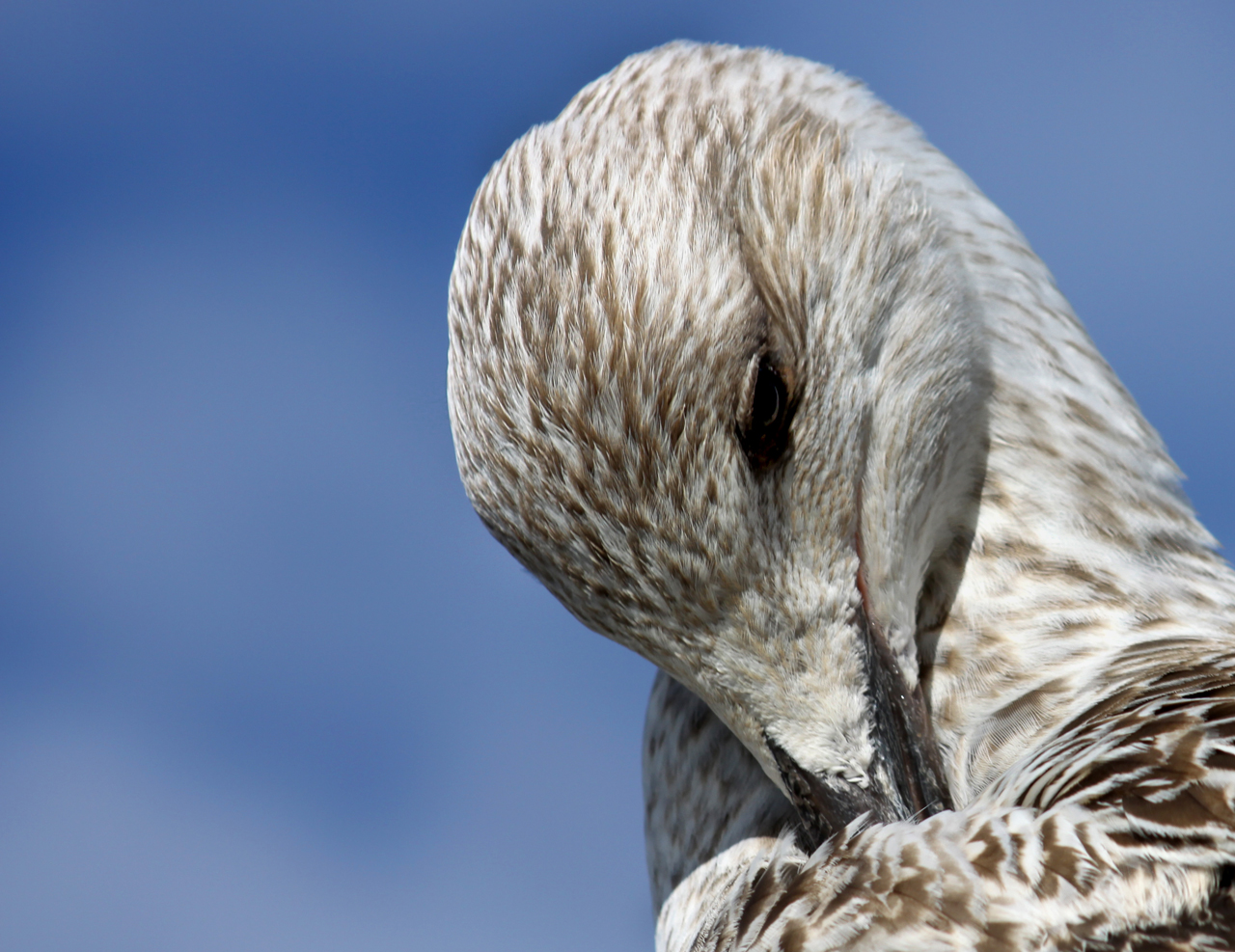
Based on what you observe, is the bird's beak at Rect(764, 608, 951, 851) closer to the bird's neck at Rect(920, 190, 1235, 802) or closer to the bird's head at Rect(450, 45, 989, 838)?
the bird's head at Rect(450, 45, 989, 838)

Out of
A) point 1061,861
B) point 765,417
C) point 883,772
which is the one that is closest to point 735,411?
point 765,417

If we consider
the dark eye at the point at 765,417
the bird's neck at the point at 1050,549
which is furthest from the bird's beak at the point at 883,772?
the dark eye at the point at 765,417

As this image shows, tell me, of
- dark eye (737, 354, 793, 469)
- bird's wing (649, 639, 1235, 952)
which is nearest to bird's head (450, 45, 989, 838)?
→ dark eye (737, 354, 793, 469)

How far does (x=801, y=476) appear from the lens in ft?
8.43

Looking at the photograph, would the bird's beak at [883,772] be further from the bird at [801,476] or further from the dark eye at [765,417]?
the dark eye at [765,417]

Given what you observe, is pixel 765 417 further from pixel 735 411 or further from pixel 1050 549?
pixel 1050 549

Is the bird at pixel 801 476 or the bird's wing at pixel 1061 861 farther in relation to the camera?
the bird at pixel 801 476

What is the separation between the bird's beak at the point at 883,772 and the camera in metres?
2.36

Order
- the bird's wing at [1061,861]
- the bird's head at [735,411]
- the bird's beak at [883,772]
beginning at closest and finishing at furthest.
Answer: the bird's wing at [1061,861] → the bird's beak at [883,772] → the bird's head at [735,411]

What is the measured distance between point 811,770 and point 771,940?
1.57 ft

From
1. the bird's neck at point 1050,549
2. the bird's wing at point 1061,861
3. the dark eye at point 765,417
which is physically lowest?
the bird's wing at point 1061,861

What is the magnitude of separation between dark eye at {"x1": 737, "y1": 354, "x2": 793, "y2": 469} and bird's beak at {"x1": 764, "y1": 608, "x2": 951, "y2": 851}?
34 centimetres

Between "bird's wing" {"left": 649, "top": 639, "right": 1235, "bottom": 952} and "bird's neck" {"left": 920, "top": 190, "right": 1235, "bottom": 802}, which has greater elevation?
"bird's neck" {"left": 920, "top": 190, "right": 1235, "bottom": 802}

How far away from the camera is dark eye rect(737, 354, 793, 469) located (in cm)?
249
